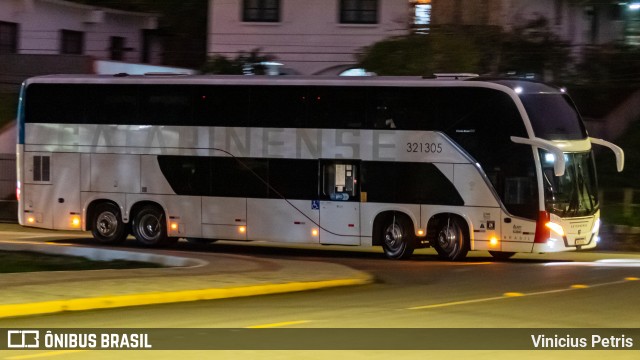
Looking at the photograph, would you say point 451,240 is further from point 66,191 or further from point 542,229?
point 66,191

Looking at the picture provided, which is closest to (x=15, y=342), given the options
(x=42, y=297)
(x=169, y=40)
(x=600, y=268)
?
(x=42, y=297)

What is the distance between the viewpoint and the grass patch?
20.0m

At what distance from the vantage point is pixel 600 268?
71.8 ft

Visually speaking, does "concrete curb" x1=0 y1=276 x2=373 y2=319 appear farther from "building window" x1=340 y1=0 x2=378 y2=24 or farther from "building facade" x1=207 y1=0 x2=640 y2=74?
"building window" x1=340 y1=0 x2=378 y2=24

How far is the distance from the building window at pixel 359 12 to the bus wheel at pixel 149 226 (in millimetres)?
17638

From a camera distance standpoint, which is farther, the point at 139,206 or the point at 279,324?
the point at 139,206

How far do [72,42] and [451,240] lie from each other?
28614mm

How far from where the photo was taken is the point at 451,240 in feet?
77.7

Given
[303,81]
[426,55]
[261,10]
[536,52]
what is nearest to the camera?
[303,81]

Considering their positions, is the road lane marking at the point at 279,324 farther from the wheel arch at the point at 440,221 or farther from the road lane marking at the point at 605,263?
the road lane marking at the point at 605,263

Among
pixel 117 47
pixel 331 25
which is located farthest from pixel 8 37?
pixel 331 25

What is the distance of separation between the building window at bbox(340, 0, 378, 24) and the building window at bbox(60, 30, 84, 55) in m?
12.4

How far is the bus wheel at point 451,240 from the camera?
77.3 ft
